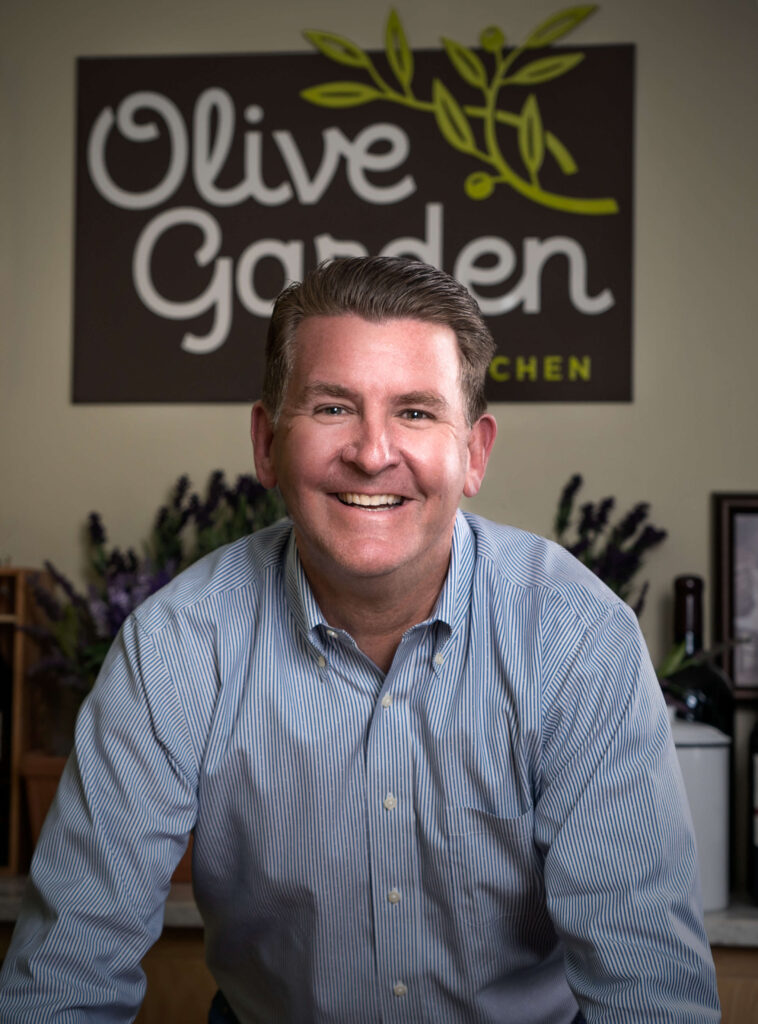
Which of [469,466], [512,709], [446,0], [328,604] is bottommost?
[512,709]

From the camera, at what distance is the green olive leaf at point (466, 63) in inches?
85.3

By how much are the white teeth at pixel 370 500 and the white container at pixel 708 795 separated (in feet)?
2.79

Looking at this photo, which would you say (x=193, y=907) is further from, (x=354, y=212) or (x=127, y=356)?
(x=354, y=212)

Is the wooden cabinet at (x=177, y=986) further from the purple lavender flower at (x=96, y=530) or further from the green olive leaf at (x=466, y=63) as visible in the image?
the green olive leaf at (x=466, y=63)

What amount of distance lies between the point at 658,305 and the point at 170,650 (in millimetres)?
1361

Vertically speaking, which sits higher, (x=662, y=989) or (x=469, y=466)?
(x=469, y=466)

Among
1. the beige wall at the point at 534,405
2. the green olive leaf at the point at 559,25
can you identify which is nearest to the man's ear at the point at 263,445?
the beige wall at the point at 534,405

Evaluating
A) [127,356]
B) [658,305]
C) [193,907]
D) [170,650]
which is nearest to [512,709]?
[170,650]

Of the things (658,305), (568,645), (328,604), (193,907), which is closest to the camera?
(568,645)

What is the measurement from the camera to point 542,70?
7.07 feet

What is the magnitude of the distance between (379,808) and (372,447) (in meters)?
0.42

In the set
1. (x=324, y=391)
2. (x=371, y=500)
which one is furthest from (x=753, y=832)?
(x=324, y=391)

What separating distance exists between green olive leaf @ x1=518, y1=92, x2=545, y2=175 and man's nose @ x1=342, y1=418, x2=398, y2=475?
121 cm

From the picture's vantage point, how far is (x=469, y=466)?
4.37ft
